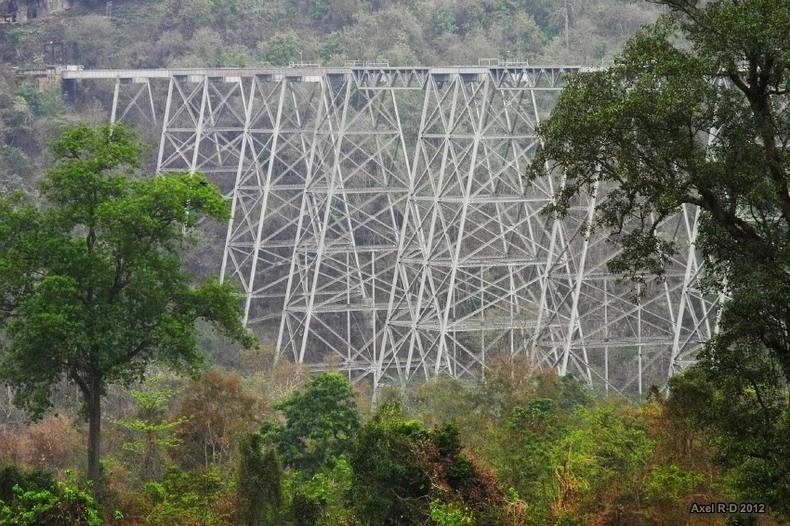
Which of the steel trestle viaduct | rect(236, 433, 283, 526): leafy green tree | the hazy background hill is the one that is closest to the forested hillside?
rect(236, 433, 283, 526): leafy green tree

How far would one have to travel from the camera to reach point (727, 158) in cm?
1339

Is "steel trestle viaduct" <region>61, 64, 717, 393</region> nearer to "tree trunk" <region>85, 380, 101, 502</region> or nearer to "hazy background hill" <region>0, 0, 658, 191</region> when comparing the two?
"hazy background hill" <region>0, 0, 658, 191</region>

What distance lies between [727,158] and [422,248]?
1742 cm

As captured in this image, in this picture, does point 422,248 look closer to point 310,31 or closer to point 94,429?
point 94,429

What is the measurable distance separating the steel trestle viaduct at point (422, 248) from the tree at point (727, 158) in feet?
41.1

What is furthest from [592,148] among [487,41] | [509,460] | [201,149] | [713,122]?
[487,41]

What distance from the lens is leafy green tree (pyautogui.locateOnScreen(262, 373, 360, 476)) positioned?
21547mm

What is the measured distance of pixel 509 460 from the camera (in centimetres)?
1919

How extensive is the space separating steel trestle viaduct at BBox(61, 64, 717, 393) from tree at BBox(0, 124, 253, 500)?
1055 cm

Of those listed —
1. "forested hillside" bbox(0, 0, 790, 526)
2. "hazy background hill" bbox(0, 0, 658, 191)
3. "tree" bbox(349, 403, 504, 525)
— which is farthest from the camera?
"hazy background hill" bbox(0, 0, 658, 191)

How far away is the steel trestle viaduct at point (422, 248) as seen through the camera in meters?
29.7

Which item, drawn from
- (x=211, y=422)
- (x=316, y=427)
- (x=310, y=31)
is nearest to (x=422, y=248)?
(x=211, y=422)

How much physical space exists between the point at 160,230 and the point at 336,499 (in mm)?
4265

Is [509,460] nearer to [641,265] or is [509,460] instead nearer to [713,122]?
[641,265]
